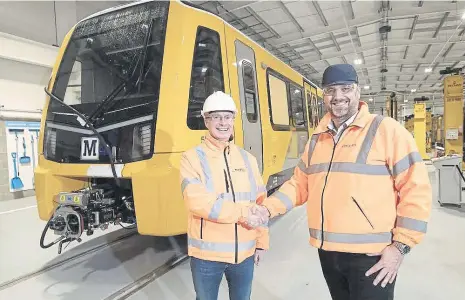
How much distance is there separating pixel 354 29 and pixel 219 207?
1011 cm

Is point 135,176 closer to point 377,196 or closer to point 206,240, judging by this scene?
point 206,240

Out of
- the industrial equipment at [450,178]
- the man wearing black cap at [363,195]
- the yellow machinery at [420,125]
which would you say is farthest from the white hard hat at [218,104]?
the yellow machinery at [420,125]

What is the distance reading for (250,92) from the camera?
3.79 meters

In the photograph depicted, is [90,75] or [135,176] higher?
[90,75]

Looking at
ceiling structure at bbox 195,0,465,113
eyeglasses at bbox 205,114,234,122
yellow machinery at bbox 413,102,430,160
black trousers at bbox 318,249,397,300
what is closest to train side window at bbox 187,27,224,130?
eyeglasses at bbox 205,114,234,122

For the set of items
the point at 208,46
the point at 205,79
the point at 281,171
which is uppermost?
the point at 208,46

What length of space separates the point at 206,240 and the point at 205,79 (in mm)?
1747

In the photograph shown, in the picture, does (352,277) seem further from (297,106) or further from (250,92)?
(297,106)

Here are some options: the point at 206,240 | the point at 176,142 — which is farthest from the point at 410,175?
the point at 176,142

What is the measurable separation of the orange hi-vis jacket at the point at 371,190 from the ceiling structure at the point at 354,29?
685cm

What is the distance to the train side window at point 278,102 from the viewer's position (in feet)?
14.6

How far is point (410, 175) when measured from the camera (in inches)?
55.5

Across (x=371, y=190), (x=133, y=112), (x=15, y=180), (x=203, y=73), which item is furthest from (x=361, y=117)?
(x=15, y=180)

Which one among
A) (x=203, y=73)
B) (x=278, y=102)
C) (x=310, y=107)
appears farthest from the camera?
(x=310, y=107)
